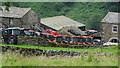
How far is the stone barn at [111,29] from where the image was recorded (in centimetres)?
4503

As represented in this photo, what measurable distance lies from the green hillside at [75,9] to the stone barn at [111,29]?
1326 inches

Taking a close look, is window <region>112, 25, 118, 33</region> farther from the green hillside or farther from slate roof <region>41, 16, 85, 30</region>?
the green hillside

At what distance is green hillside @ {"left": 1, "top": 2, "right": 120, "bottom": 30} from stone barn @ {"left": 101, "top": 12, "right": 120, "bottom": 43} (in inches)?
1326

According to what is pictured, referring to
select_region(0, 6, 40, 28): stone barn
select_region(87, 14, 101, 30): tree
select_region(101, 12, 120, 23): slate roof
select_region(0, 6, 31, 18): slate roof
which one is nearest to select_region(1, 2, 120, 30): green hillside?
select_region(87, 14, 101, 30): tree

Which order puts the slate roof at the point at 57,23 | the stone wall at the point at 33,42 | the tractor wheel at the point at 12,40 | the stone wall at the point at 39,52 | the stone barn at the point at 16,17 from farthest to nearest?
1. the slate roof at the point at 57,23
2. the stone barn at the point at 16,17
3. the stone wall at the point at 33,42
4. the tractor wheel at the point at 12,40
5. the stone wall at the point at 39,52

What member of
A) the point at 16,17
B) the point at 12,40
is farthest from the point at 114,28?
the point at 12,40

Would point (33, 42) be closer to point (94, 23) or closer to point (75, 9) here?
point (94, 23)

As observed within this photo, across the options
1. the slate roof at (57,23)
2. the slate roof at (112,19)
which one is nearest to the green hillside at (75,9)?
the slate roof at (57,23)

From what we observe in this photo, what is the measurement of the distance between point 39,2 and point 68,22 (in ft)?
126

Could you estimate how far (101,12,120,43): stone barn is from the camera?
4503cm

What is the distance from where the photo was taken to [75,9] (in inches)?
3932

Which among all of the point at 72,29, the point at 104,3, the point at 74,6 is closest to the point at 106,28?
the point at 72,29

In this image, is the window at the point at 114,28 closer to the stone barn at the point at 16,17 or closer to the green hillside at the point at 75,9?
the stone barn at the point at 16,17

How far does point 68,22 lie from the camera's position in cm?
6712
